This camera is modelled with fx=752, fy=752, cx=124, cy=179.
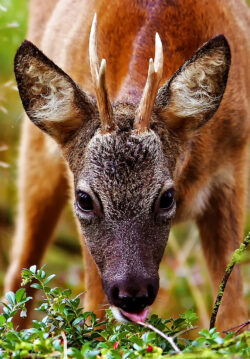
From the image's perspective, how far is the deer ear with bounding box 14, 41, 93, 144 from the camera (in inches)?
176

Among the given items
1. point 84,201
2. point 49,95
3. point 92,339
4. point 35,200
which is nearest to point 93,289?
point 35,200

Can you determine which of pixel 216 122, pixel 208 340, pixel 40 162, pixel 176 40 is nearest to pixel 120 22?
pixel 176 40

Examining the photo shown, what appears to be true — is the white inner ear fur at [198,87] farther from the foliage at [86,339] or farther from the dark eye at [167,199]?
the foliage at [86,339]

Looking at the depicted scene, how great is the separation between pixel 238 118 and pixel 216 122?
0.22 metres

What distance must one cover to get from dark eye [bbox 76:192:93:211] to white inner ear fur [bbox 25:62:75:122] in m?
0.57

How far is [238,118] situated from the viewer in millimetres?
5578

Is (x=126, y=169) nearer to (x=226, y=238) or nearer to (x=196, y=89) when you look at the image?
(x=196, y=89)

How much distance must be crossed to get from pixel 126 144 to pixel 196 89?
0.71m

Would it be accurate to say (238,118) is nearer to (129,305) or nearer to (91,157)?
(91,157)

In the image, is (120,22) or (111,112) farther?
(120,22)

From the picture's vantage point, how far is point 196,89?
4668 mm

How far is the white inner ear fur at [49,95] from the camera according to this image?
14.8ft

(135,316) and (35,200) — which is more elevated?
(35,200)

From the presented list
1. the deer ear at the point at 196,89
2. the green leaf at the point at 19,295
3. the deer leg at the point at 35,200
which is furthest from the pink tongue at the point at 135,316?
the deer leg at the point at 35,200
